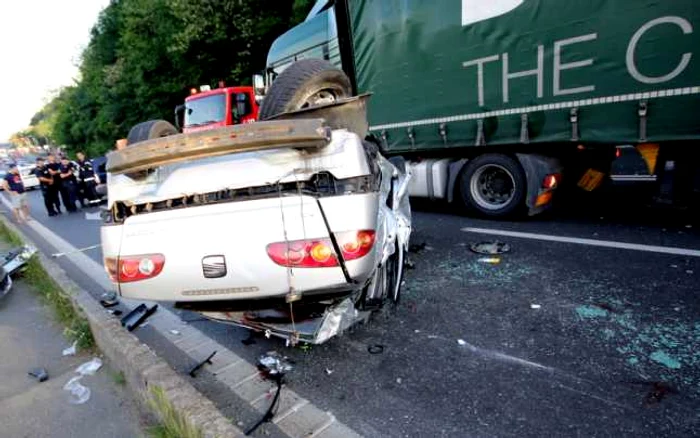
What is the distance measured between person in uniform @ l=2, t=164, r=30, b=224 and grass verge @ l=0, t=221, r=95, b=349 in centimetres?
683

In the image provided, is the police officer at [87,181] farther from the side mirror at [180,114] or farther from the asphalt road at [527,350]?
the asphalt road at [527,350]

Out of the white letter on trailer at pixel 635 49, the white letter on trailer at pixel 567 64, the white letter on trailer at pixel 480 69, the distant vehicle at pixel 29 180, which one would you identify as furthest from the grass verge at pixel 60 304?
the distant vehicle at pixel 29 180

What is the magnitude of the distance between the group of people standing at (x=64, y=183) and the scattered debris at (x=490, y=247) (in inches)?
439

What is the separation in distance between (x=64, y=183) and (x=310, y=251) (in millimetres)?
12539

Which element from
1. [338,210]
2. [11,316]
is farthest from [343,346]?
[11,316]

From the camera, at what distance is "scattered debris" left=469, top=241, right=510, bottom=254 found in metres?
4.34

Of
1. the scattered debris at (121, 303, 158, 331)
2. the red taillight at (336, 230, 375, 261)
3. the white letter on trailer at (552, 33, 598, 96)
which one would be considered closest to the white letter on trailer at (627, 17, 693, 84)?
the white letter on trailer at (552, 33, 598, 96)

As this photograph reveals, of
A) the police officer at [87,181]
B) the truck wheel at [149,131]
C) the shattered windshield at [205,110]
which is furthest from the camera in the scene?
the police officer at [87,181]

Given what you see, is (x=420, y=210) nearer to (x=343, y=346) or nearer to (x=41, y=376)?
(x=343, y=346)

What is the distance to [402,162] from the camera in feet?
13.7

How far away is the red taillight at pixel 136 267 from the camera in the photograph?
224 centimetres

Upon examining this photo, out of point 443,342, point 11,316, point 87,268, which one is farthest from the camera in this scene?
point 87,268

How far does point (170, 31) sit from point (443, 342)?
20251 mm

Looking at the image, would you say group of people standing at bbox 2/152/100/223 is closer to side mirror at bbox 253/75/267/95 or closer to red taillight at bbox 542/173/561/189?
side mirror at bbox 253/75/267/95
